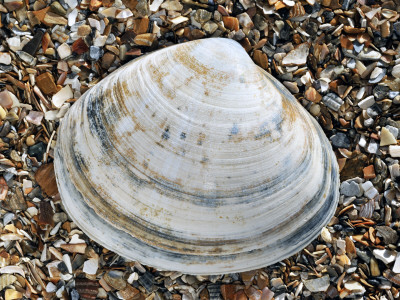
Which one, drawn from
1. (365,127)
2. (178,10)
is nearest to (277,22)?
(178,10)

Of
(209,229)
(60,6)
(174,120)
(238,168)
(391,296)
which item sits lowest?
(391,296)

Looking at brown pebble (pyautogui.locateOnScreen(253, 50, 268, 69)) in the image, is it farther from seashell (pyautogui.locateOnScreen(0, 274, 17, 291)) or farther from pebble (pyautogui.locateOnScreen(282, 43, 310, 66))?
seashell (pyautogui.locateOnScreen(0, 274, 17, 291))

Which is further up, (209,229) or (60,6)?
(60,6)

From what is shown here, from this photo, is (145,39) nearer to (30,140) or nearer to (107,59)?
(107,59)

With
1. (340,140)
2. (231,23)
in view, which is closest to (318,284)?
(340,140)

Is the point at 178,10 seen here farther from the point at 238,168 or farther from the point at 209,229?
the point at 209,229

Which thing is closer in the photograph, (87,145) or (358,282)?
(87,145)

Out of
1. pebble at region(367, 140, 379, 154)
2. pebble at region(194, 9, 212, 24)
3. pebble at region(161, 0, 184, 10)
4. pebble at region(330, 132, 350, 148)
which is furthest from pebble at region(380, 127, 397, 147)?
pebble at region(161, 0, 184, 10)
